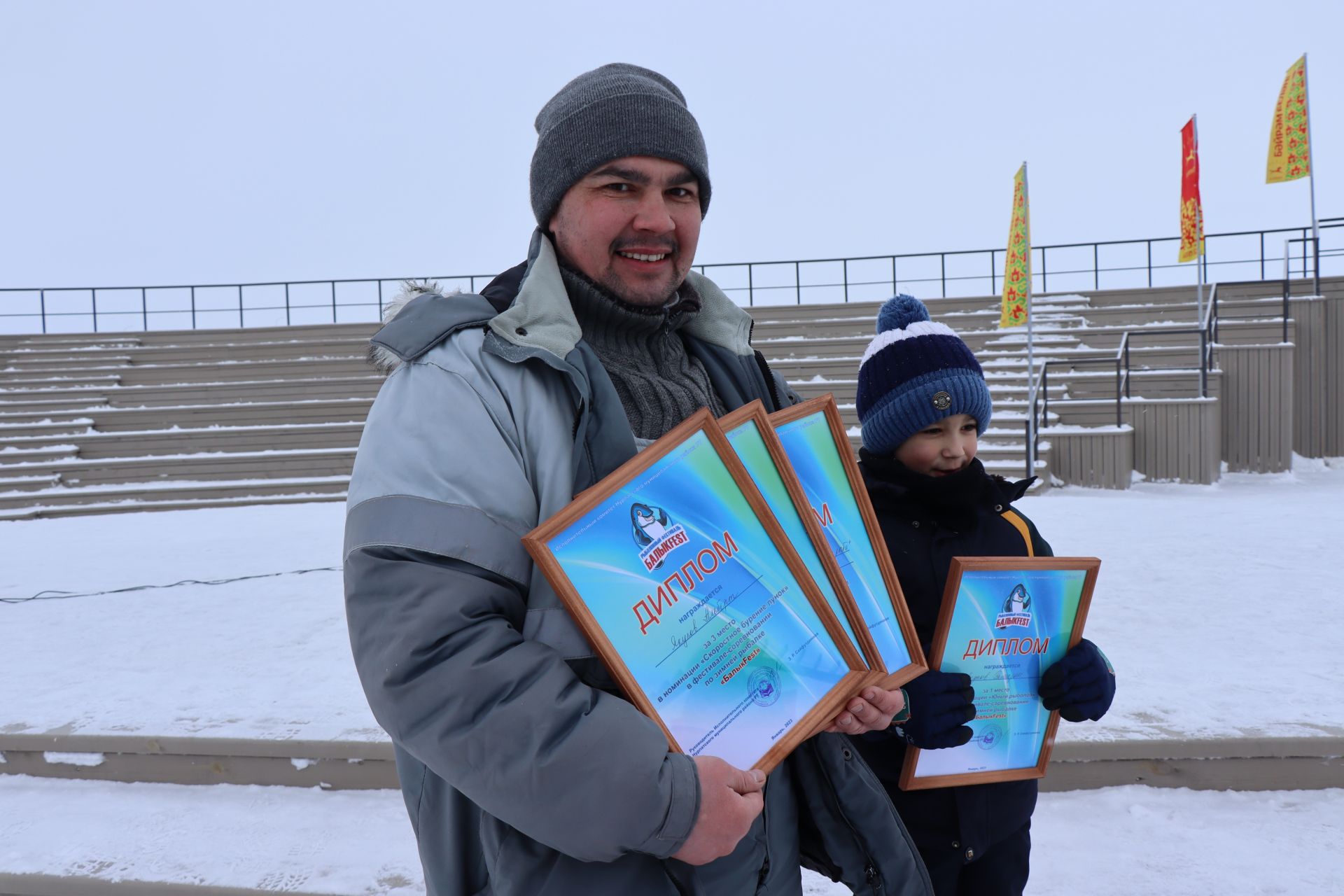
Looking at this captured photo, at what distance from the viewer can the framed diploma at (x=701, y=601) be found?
108cm

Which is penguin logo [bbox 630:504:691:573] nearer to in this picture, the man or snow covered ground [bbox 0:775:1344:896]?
the man

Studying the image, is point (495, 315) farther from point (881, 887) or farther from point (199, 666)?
point (199, 666)

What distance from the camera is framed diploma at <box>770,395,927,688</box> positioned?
1377 millimetres

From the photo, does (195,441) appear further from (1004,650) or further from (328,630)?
(1004,650)

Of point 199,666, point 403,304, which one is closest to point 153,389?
point 199,666

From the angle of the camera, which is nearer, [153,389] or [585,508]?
[585,508]

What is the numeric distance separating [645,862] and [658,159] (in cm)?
98

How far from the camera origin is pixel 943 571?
1.69 meters

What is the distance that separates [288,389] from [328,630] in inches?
403

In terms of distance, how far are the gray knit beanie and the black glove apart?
36.8 inches

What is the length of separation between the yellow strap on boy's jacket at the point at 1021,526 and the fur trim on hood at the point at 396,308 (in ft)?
3.73

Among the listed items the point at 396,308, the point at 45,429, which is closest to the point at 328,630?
the point at 396,308

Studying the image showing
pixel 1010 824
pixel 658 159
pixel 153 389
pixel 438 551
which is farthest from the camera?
pixel 153 389

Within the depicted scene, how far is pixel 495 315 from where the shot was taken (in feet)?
4.03
